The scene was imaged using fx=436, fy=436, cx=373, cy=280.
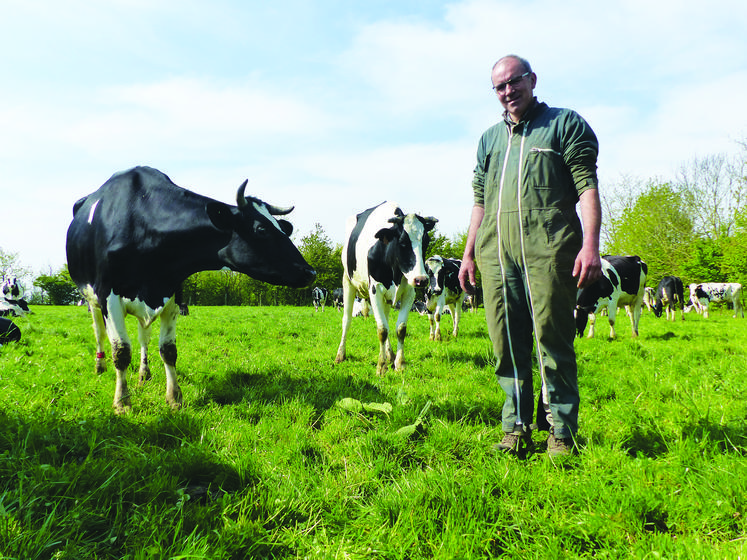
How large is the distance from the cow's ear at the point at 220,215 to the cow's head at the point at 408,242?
7.59ft

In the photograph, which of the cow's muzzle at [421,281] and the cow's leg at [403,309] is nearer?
the cow's muzzle at [421,281]

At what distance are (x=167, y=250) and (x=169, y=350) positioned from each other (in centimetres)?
100

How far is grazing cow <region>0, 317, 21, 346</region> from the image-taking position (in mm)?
7086

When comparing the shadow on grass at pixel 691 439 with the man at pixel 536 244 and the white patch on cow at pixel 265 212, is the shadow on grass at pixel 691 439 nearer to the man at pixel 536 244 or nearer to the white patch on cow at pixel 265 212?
the man at pixel 536 244

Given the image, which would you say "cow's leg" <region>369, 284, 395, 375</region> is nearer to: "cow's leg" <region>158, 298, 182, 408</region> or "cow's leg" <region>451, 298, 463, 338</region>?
"cow's leg" <region>158, 298, 182, 408</region>

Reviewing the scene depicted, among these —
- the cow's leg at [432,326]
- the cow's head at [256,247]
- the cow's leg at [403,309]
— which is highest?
the cow's head at [256,247]

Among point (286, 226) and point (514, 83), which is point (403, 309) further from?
point (514, 83)

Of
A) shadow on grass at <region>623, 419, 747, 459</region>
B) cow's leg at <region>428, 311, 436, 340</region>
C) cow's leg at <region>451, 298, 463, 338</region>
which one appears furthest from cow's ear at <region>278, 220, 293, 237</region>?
cow's leg at <region>451, 298, 463, 338</region>

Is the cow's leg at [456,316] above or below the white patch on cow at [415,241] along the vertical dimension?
below

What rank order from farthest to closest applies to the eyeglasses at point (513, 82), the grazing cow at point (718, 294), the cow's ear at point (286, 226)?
the grazing cow at point (718, 294)
the cow's ear at point (286, 226)
the eyeglasses at point (513, 82)

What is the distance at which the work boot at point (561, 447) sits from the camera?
2.74 meters

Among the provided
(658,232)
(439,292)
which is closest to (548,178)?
(439,292)

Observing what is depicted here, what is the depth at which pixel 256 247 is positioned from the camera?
13.3ft

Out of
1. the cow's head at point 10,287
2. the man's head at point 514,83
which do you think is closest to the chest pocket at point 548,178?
the man's head at point 514,83
